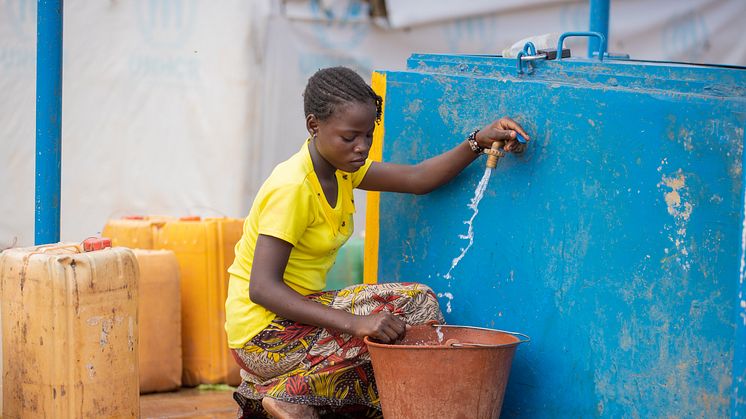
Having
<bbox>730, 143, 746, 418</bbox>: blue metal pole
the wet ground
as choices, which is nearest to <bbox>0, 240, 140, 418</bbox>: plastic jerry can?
the wet ground

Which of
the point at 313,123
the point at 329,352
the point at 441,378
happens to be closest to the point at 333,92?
the point at 313,123

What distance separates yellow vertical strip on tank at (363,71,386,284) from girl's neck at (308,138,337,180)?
455mm

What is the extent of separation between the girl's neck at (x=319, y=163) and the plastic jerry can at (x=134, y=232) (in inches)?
58.8

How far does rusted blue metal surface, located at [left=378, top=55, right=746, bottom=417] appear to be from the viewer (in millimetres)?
2764

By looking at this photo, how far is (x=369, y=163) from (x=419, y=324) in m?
0.67

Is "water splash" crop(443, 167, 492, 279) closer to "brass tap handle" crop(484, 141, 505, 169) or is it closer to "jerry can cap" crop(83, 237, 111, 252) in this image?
"brass tap handle" crop(484, 141, 505, 169)

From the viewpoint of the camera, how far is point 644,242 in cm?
292

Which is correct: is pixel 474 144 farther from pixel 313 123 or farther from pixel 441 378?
pixel 441 378

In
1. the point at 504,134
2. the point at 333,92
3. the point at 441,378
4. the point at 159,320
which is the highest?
the point at 333,92

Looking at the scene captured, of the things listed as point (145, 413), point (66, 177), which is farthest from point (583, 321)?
point (66, 177)

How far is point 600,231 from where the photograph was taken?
3.04 m

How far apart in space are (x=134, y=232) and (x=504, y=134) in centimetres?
212

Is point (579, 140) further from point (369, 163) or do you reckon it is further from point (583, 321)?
point (369, 163)

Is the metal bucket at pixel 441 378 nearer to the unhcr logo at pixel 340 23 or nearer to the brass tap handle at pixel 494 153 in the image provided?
the brass tap handle at pixel 494 153
